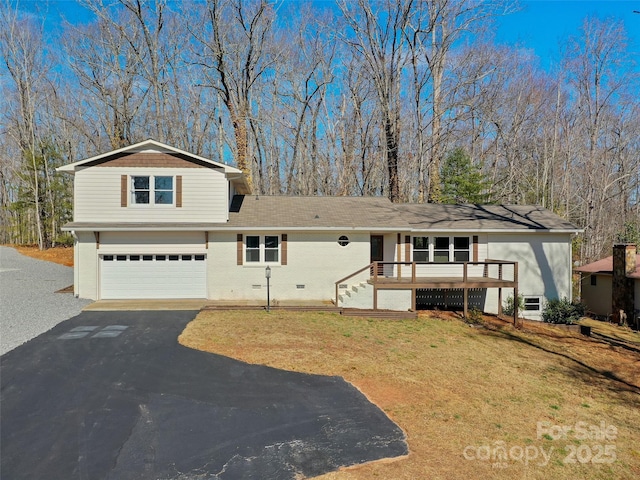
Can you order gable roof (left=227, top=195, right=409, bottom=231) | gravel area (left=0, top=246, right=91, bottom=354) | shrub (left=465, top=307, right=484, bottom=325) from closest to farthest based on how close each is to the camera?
gravel area (left=0, top=246, right=91, bottom=354) < shrub (left=465, top=307, right=484, bottom=325) < gable roof (left=227, top=195, right=409, bottom=231)

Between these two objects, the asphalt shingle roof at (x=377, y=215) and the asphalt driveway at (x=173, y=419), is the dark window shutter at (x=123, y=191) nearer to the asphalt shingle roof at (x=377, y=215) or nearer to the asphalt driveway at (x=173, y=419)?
the asphalt shingle roof at (x=377, y=215)

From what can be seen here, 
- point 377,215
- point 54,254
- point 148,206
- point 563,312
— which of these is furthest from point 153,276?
point 54,254

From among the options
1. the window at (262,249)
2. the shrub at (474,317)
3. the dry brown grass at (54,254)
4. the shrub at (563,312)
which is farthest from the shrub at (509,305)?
the dry brown grass at (54,254)

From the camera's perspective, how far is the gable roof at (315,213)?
45.1 feet

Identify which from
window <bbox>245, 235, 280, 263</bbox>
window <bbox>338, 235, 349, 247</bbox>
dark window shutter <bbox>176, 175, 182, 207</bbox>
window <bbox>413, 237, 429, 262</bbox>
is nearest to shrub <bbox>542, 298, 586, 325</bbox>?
window <bbox>413, 237, 429, 262</bbox>

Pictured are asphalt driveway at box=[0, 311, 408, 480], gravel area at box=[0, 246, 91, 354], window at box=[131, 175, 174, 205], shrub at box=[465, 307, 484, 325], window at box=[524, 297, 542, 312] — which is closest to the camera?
asphalt driveway at box=[0, 311, 408, 480]

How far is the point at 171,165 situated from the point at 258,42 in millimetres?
15155

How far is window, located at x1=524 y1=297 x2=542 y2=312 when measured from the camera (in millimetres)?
14867

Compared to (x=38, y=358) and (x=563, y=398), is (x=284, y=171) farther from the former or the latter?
(x=563, y=398)

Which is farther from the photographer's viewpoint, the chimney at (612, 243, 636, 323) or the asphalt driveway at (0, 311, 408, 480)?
the chimney at (612, 243, 636, 323)

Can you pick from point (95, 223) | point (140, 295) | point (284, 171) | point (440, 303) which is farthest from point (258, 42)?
point (440, 303)

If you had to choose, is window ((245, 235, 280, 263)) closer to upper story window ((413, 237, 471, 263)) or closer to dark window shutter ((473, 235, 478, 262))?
upper story window ((413, 237, 471, 263))

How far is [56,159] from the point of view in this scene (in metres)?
29.2

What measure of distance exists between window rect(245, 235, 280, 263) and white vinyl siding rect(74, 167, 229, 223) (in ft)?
4.32
